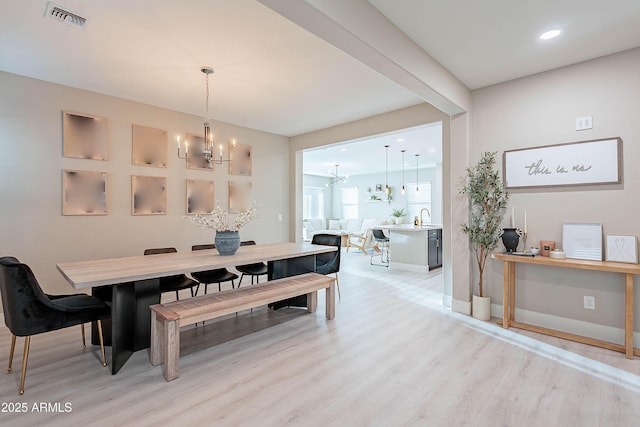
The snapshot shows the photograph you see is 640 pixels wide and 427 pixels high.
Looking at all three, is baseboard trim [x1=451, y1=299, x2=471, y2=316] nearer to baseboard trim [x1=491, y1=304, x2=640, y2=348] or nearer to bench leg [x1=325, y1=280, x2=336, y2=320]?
baseboard trim [x1=491, y1=304, x2=640, y2=348]

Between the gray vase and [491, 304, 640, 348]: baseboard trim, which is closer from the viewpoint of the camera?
[491, 304, 640, 348]: baseboard trim

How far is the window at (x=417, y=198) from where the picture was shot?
1023 centimetres

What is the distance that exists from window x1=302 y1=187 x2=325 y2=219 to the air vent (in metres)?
9.68

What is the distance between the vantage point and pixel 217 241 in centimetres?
313

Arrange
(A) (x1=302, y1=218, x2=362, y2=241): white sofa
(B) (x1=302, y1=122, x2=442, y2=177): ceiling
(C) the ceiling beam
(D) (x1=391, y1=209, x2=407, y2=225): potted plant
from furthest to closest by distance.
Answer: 1. (A) (x1=302, y1=218, x2=362, y2=241): white sofa
2. (D) (x1=391, y1=209, x2=407, y2=225): potted plant
3. (B) (x1=302, y1=122, x2=442, y2=177): ceiling
4. (C) the ceiling beam

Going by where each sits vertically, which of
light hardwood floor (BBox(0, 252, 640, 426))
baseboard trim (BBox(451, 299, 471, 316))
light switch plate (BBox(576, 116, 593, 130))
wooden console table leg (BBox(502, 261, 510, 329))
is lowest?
light hardwood floor (BBox(0, 252, 640, 426))

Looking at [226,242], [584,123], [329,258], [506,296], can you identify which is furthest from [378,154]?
[226,242]

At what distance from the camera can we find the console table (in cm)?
261

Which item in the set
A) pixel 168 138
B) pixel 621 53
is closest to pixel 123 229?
pixel 168 138

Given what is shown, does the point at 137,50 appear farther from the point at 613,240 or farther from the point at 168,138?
the point at 613,240

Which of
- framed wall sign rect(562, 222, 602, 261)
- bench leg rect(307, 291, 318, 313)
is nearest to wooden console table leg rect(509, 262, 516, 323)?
framed wall sign rect(562, 222, 602, 261)

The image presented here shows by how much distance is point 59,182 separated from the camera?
368cm

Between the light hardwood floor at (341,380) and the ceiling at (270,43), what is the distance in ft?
7.87

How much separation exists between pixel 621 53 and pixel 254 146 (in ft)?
15.9
